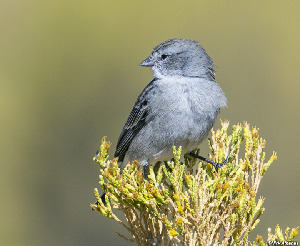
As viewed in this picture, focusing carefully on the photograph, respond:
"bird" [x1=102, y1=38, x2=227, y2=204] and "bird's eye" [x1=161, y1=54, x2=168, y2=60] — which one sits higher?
"bird's eye" [x1=161, y1=54, x2=168, y2=60]

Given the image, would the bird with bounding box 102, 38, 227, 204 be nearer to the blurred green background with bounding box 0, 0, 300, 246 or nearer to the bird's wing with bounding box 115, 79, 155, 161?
the bird's wing with bounding box 115, 79, 155, 161

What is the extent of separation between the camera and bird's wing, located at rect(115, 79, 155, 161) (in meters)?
4.82

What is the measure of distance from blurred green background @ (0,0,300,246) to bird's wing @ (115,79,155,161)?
120 inches

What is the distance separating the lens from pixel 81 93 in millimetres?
9008

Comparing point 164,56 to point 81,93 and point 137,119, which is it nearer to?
point 137,119

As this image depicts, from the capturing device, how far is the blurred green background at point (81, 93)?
26.5ft

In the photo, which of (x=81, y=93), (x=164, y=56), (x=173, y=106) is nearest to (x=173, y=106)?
(x=173, y=106)

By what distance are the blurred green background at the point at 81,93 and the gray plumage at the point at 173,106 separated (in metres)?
3.09

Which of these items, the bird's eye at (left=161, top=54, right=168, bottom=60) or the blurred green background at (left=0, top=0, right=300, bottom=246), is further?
the blurred green background at (left=0, top=0, right=300, bottom=246)

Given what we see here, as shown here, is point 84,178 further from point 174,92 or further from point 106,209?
point 106,209

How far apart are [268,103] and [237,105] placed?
1.51 feet

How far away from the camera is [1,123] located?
867cm

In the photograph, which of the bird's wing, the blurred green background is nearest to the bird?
the bird's wing

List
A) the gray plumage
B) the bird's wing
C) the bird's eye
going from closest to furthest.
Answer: the gray plumage → the bird's wing → the bird's eye
